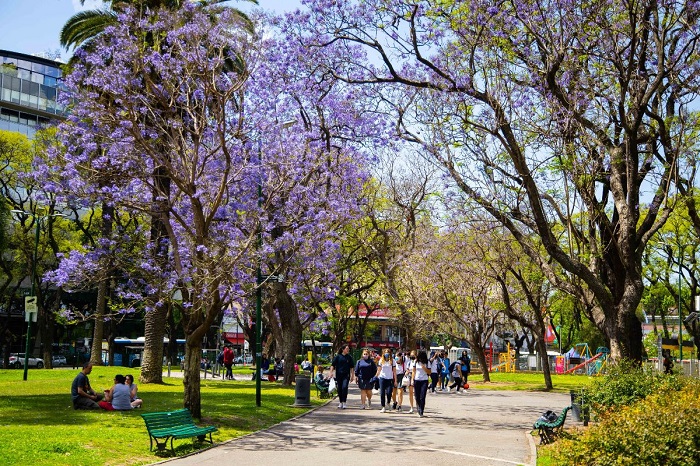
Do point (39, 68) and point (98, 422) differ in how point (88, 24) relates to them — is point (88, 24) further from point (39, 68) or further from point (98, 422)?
point (39, 68)

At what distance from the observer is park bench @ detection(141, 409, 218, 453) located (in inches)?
478

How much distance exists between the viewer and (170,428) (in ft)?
41.6

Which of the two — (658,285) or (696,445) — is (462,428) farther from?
(658,285)

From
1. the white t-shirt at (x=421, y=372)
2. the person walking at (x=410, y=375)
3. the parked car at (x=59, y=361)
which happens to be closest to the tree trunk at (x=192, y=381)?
the white t-shirt at (x=421, y=372)

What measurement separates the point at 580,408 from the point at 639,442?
30.9 feet

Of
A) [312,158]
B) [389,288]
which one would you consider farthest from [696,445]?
[389,288]

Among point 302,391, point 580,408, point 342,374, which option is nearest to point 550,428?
point 580,408

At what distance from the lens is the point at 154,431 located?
12.1 m

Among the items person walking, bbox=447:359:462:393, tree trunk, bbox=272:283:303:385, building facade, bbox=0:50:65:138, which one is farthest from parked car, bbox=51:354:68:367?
person walking, bbox=447:359:462:393

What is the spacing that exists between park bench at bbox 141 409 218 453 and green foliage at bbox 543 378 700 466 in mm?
6295

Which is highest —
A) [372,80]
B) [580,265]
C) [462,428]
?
[372,80]

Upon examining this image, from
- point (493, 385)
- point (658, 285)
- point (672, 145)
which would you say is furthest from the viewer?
point (658, 285)

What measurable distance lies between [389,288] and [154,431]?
2282 centimetres

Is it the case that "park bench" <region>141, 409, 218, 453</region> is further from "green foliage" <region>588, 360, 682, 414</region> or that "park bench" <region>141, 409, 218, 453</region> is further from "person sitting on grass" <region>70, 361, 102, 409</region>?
"green foliage" <region>588, 360, 682, 414</region>
